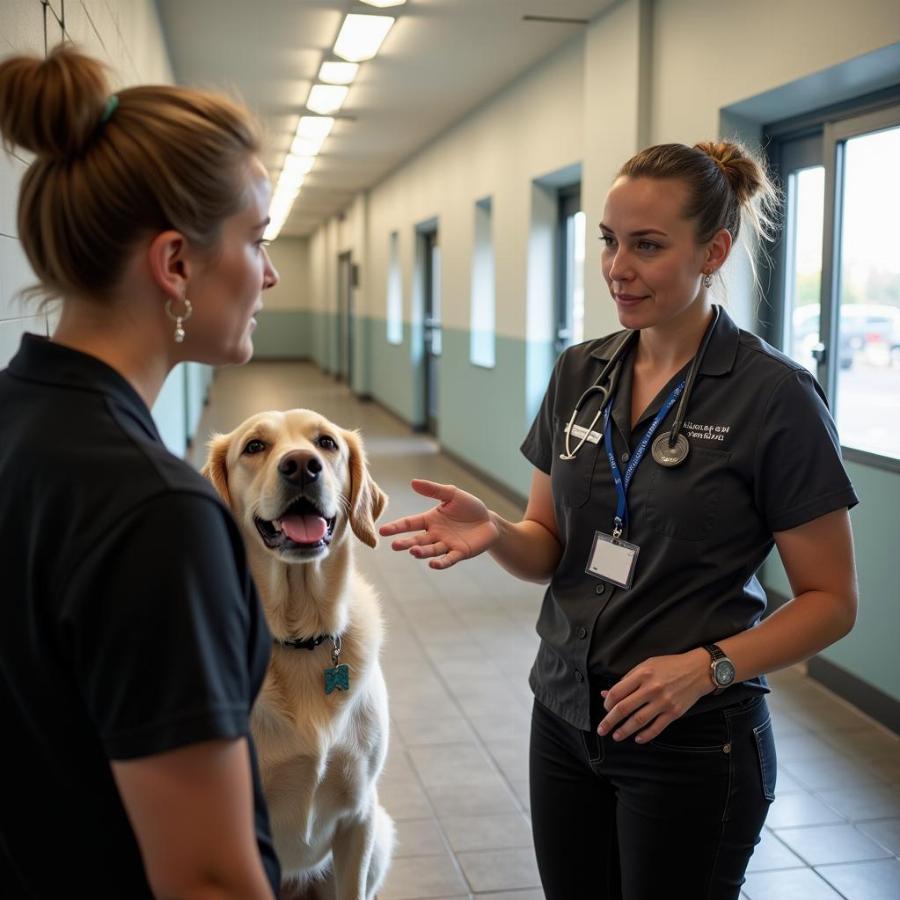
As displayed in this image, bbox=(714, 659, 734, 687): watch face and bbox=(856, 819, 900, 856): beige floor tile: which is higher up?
bbox=(714, 659, 734, 687): watch face

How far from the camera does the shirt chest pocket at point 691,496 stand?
1.58 meters

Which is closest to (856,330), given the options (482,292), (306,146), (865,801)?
(865,801)

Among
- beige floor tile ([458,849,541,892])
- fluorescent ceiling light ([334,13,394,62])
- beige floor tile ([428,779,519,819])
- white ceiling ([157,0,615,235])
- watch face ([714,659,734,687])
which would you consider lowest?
beige floor tile ([458,849,541,892])

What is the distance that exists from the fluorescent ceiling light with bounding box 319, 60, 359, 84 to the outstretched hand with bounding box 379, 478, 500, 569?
6108 millimetres

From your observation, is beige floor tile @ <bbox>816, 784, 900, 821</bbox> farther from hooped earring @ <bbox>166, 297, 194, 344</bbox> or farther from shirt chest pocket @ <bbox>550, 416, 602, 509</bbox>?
hooped earring @ <bbox>166, 297, 194, 344</bbox>

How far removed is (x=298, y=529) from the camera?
2156 millimetres

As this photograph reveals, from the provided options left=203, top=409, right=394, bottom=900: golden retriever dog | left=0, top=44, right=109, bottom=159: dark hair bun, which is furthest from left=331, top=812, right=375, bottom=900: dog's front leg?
left=0, top=44, right=109, bottom=159: dark hair bun

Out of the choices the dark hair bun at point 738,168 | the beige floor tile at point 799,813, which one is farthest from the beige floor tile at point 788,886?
the dark hair bun at point 738,168

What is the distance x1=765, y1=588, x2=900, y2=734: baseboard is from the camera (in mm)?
3807

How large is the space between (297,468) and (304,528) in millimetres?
138

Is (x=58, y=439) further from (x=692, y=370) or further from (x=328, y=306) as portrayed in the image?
(x=328, y=306)

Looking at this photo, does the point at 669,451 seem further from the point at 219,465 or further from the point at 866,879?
the point at 866,879

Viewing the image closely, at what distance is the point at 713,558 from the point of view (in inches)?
62.4

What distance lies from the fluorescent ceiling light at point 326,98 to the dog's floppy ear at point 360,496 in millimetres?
6202
